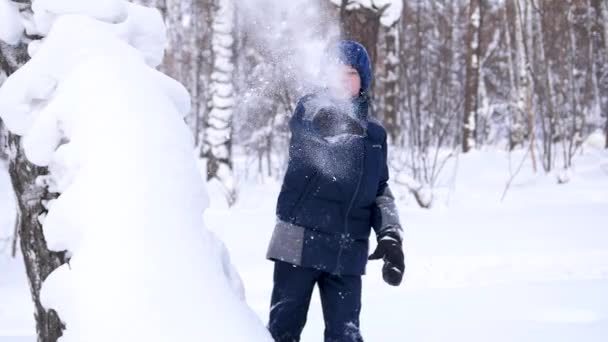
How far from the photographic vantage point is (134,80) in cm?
188

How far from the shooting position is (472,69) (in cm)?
1363

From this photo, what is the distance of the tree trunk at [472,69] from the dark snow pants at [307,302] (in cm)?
1109

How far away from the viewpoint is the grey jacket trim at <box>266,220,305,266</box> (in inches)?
95.2

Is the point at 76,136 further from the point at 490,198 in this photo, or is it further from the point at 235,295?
the point at 490,198

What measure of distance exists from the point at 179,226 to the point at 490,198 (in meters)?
7.30

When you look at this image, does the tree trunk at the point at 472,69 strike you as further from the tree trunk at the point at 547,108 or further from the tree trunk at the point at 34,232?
the tree trunk at the point at 34,232

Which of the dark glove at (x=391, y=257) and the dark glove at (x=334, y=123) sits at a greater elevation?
the dark glove at (x=334, y=123)

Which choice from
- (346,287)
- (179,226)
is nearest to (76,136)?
(179,226)

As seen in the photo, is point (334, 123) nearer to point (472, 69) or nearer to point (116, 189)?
point (116, 189)

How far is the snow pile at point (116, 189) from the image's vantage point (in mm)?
1631

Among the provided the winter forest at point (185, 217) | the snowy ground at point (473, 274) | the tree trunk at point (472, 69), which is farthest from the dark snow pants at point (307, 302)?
the tree trunk at point (472, 69)

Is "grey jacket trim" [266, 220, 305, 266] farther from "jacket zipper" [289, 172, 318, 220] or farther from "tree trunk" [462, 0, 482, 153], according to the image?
"tree trunk" [462, 0, 482, 153]

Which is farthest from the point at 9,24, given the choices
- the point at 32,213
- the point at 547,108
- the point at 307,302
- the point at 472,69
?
the point at 472,69

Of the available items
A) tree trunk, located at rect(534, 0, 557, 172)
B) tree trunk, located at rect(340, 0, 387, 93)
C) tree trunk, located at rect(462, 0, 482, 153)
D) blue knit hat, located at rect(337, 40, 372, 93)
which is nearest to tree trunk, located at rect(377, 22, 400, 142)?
tree trunk, located at rect(462, 0, 482, 153)
